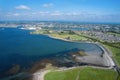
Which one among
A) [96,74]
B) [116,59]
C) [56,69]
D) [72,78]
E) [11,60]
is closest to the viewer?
[72,78]

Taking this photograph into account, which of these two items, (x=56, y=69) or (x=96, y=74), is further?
(x=56, y=69)

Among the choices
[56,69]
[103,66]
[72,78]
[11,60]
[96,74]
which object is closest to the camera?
[72,78]

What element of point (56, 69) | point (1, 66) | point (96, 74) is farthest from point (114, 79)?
point (1, 66)

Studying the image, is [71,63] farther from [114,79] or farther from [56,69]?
[114,79]

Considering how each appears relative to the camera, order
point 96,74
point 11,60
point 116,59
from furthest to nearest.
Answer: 1. point 116,59
2. point 11,60
3. point 96,74

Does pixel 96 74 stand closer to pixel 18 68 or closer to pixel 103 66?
pixel 103 66

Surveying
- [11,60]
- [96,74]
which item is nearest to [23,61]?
[11,60]
